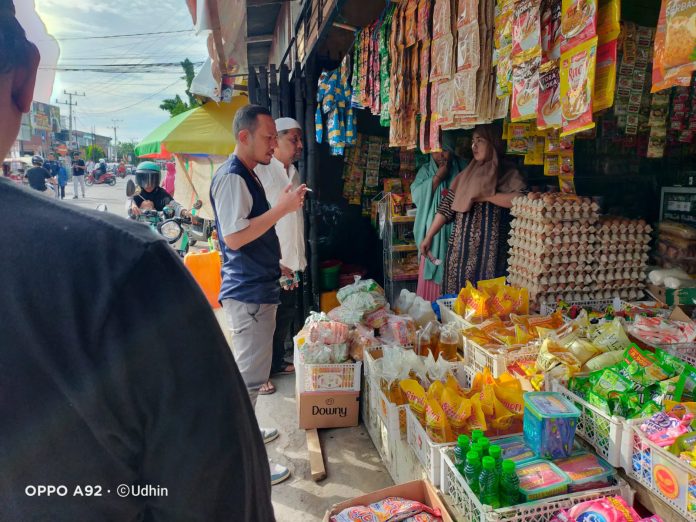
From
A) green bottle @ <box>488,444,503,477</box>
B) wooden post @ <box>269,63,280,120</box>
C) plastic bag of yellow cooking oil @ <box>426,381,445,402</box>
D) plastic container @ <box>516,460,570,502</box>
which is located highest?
wooden post @ <box>269,63,280,120</box>

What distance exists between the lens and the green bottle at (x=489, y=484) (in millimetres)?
1636

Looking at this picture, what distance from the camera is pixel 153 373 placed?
0.54 metres

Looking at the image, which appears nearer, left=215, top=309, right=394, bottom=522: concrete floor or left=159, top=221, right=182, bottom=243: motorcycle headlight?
left=215, top=309, right=394, bottom=522: concrete floor

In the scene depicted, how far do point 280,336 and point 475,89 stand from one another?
2.54 m

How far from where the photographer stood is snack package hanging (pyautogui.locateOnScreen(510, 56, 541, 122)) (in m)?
1.99

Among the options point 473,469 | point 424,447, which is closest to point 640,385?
point 473,469

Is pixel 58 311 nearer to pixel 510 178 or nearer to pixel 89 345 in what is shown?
pixel 89 345

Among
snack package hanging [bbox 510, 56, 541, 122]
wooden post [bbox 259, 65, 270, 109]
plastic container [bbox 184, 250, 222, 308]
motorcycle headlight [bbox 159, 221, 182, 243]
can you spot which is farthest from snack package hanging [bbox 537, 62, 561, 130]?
motorcycle headlight [bbox 159, 221, 182, 243]

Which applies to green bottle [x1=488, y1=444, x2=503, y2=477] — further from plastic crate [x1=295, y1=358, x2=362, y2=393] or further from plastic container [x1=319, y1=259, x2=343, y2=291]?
plastic container [x1=319, y1=259, x2=343, y2=291]

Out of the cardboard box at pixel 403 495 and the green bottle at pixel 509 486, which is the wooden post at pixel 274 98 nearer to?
the cardboard box at pixel 403 495

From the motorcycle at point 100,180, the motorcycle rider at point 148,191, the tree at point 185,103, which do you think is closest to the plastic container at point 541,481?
the motorcycle rider at point 148,191

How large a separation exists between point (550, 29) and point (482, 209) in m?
1.87

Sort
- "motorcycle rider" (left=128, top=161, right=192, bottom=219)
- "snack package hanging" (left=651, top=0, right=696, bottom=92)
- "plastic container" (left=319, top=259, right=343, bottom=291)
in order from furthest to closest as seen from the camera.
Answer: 1. "motorcycle rider" (left=128, top=161, right=192, bottom=219)
2. "plastic container" (left=319, top=259, right=343, bottom=291)
3. "snack package hanging" (left=651, top=0, right=696, bottom=92)

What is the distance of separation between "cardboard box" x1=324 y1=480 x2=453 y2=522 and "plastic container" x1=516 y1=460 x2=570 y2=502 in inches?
13.9
